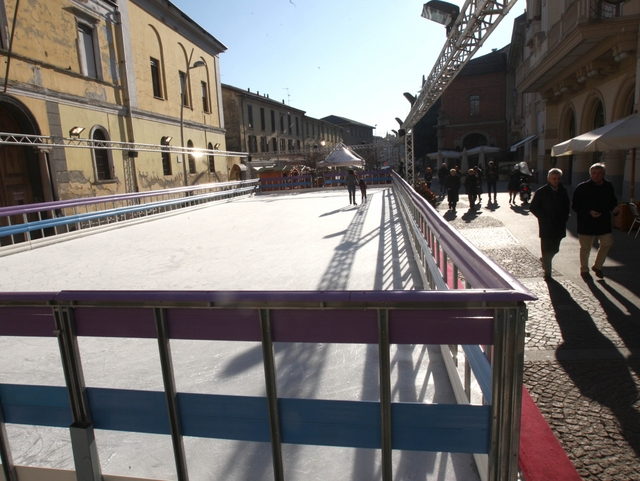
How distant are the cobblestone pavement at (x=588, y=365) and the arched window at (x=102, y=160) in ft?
54.5

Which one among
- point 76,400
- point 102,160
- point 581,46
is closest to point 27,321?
point 76,400

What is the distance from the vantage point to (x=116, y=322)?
1951 millimetres

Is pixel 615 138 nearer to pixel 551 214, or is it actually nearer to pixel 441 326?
pixel 551 214

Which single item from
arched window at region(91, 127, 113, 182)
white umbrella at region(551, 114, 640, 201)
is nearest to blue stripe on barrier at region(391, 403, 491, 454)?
white umbrella at region(551, 114, 640, 201)

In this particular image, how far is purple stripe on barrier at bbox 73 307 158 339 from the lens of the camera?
1923 millimetres

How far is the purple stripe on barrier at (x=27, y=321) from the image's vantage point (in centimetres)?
201

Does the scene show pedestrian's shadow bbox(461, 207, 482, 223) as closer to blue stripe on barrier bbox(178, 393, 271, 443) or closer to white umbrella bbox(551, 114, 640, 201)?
white umbrella bbox(551, 114, 640, 201)

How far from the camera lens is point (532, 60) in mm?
21984

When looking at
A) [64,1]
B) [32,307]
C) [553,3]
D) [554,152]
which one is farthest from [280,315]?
[553,3]

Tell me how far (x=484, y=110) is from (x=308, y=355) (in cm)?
4472

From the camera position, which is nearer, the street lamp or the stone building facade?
the street lamp

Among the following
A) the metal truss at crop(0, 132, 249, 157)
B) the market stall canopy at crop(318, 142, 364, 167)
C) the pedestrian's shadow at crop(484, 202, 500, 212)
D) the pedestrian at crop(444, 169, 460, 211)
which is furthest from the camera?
the market stall canopy at crop(318, 142, 364, 167)

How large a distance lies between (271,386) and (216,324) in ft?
1.18

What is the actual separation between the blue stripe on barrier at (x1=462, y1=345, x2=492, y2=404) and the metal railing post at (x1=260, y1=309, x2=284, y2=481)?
0.92 meters
